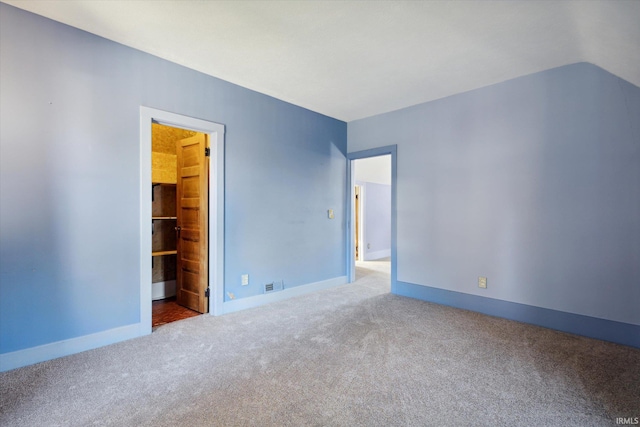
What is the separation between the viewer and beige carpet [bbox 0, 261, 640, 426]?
1.70 m

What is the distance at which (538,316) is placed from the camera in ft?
10.1

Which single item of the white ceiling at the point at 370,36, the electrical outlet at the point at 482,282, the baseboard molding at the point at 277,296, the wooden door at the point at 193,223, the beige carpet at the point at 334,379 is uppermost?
the white ceiling at the point at 370,36

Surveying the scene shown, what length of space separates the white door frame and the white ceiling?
596 mm

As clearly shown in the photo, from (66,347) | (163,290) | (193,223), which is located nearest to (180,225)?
(193,223)

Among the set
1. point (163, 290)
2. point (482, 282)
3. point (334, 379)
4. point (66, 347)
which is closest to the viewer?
point (334, 379)

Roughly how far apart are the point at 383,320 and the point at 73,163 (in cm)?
328

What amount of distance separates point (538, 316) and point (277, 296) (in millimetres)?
2985

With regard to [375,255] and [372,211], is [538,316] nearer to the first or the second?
[375,255]

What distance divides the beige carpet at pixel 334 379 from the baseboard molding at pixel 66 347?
76 mm

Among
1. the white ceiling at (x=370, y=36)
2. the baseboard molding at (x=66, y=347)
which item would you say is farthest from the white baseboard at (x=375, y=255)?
the baseboard molding at (x=66, y=347)

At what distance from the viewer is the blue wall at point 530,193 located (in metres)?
2.68

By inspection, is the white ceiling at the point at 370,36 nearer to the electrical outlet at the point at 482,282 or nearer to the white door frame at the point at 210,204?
the white door frame at the point at 210,204

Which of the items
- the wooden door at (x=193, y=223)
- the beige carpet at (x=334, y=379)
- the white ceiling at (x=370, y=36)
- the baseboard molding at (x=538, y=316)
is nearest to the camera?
the beige carpet at (x=334, y=379)

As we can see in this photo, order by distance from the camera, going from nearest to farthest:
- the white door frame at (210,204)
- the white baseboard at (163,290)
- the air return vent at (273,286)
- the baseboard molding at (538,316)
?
the baseboard molding at (538,316) → the white door frame at (210,204) → the air return vent at (273,286) → the white baseboard at (163,290)
